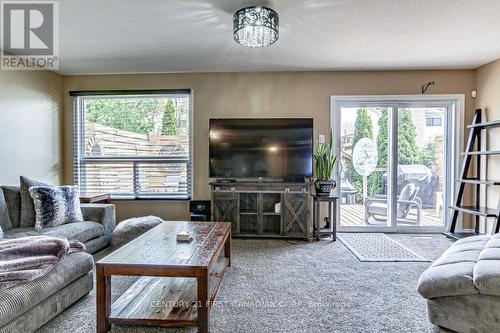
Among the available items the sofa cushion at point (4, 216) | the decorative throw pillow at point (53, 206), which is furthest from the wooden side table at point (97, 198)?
the sofa cushion at point (4, 216)

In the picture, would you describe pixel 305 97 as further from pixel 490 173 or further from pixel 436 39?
pixel 490 173

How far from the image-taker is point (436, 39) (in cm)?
308

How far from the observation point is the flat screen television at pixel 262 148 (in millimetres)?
4051

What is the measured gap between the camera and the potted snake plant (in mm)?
3855

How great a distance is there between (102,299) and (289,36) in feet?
9.49

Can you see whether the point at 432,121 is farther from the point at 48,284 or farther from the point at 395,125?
the point at 48,284

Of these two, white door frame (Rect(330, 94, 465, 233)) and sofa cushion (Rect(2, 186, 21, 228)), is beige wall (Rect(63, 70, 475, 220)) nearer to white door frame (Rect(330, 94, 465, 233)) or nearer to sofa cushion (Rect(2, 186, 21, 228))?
white door frame (Rect(330, 94, 465, 233))

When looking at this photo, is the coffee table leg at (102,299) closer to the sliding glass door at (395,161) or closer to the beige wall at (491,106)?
the sliding glass door at (395,161)

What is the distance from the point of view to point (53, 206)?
9.77 feet

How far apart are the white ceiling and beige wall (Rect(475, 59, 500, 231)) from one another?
7.6 inches

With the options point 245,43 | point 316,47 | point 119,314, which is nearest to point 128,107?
point 245,43

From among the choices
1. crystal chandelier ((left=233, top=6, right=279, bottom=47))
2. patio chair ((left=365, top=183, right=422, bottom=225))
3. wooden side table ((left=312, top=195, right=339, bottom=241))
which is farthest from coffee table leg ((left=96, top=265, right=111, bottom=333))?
patio chair ((left=365, top=183, right=422, bottom=225))

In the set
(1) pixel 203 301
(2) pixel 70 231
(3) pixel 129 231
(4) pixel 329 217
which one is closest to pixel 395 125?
(4) pixel 329 217

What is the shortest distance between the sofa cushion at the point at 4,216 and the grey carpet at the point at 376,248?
369 cm
